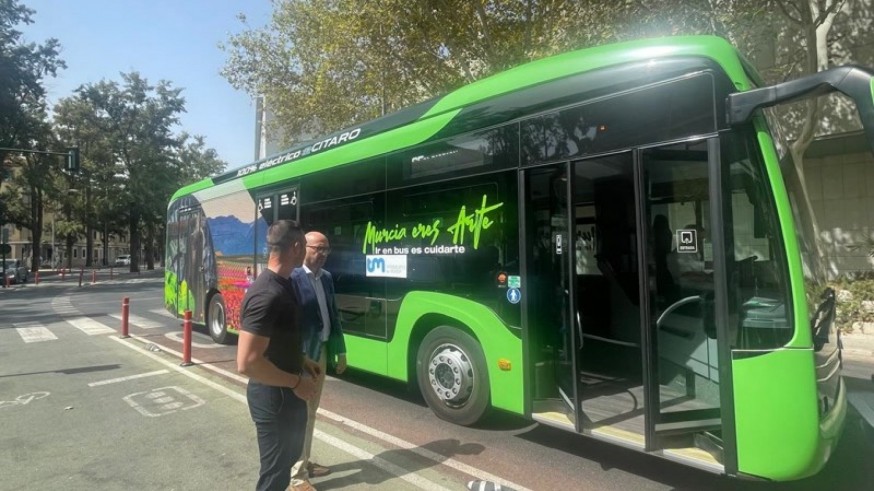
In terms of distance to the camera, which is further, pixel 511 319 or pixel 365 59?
pixel 365 59

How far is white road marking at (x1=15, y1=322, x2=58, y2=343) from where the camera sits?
11685 millimetres

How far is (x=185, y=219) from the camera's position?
38.6 feet

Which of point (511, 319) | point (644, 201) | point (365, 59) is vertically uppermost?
point (365, 59)

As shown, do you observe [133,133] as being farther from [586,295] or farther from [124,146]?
[586,295]

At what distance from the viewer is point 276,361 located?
2.89 meters

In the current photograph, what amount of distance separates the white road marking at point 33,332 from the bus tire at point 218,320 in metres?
4.04

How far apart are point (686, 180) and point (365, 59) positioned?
1138cm

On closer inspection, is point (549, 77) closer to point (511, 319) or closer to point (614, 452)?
point (511, 319)

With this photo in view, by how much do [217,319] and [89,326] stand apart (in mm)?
5546

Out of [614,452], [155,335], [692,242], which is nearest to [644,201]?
[692,242]

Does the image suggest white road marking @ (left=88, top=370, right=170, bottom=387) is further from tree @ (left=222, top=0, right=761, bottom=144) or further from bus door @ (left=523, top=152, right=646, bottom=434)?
tree @ (left=222, top=0, right=761, bottom=144)

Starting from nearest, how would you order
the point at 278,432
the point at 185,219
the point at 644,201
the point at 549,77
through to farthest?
1. the point at 278,432
2. the point at 644,201
3. the point at 549,77
4. the point at 185,219

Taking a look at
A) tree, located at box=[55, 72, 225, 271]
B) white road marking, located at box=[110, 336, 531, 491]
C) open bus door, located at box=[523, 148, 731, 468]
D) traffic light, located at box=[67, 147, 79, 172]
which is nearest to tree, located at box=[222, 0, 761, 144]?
open bus door, located at box=[523, 148, 731, 468]

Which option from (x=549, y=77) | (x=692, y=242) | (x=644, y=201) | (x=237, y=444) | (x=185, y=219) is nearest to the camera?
(x=644, y=201)
